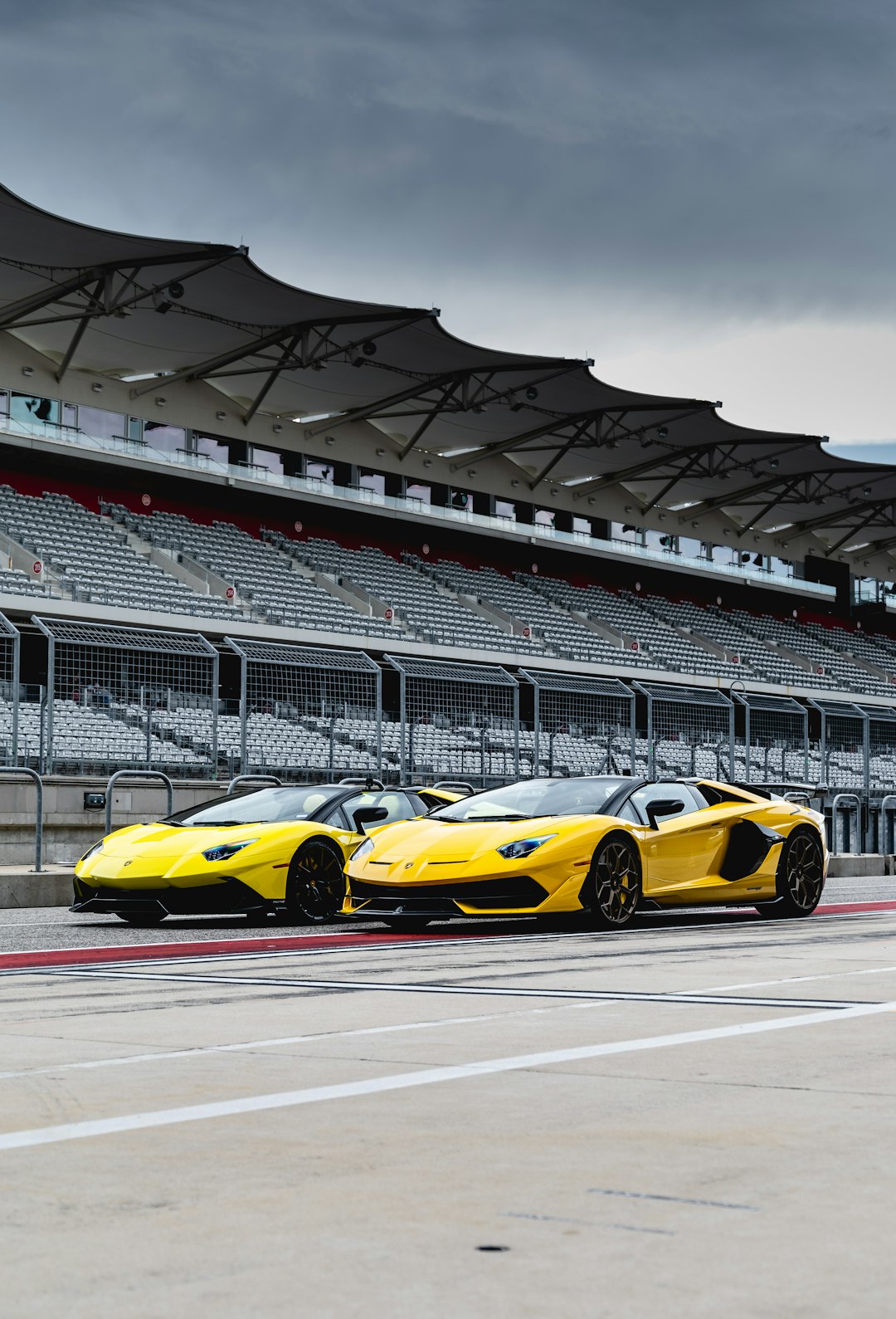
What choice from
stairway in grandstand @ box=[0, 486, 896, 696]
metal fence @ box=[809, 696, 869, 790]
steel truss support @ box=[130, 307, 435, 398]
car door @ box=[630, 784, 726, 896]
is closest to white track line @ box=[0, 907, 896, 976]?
car door @ box=[630, 784, 726, 896]

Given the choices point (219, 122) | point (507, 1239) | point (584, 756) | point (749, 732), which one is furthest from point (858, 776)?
point (507, 1239)

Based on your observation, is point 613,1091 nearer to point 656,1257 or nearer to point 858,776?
point 656,1257

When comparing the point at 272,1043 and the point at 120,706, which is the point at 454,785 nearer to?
the point at 120,706

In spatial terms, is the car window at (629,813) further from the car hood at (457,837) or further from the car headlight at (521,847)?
the car headlight at (521,847)

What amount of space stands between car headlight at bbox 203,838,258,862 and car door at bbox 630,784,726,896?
3.20 meters

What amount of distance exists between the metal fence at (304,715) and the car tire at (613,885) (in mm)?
12173

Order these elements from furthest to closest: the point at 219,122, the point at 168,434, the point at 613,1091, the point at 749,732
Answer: the point at 168,434
the point at 749,732
the point at 219,122
the point at 613,1091

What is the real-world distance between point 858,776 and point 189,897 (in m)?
23.8

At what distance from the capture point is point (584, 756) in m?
28.8

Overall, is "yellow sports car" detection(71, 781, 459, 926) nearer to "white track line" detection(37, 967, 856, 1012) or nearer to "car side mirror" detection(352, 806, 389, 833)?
"car side mirror" detection(352, 806, 389, 833)

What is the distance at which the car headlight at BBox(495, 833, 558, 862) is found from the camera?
11.8 metres

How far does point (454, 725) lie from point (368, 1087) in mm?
22180

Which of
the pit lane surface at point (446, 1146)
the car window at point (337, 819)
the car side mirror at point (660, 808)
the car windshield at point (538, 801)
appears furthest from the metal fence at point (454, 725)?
the pit lane surface at point (446, 1146)

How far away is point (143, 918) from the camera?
14078 millimetres
